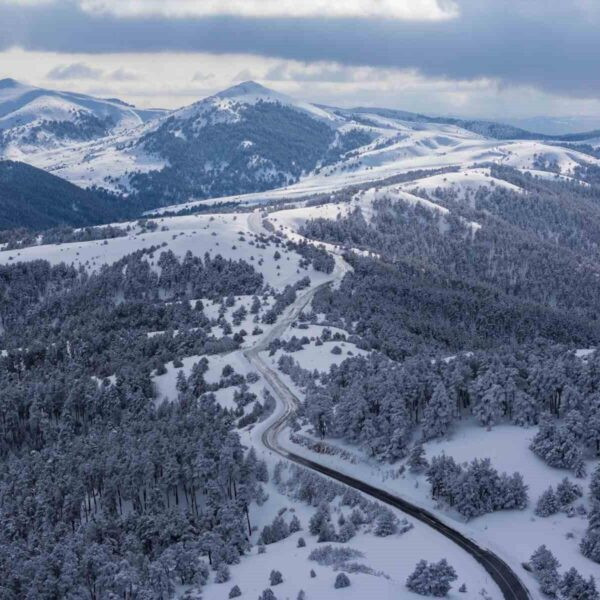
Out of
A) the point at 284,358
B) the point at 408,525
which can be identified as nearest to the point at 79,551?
the point at 408,525

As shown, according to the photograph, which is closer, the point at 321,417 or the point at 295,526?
the point at 295,526

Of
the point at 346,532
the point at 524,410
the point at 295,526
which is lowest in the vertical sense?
the point at 295,526

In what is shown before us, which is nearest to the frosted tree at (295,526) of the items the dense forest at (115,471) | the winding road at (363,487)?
the dense forest at (115,471)

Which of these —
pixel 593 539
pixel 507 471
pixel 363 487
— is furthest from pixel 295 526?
pixel 593 539

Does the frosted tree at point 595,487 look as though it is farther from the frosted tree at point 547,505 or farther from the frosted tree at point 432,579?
the frosted tree at point 432,579

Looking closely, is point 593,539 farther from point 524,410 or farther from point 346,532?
point 524,410

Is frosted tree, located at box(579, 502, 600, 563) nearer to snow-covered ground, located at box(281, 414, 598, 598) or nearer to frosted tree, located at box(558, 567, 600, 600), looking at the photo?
snow-covered ground, located at box(281, 414, 598, 598)
